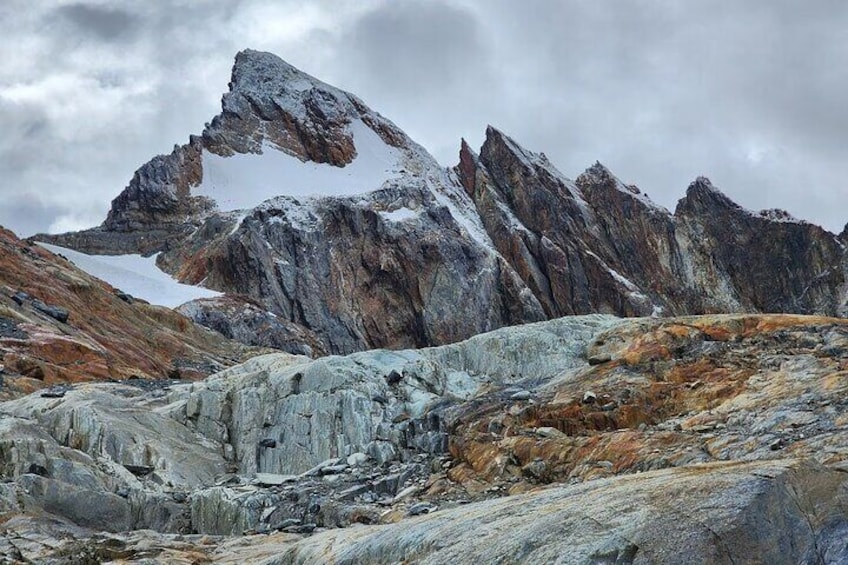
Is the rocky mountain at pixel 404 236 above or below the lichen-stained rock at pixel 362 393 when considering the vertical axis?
above

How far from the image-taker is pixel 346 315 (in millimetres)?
119250

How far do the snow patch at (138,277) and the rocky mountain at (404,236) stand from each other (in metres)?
2.99

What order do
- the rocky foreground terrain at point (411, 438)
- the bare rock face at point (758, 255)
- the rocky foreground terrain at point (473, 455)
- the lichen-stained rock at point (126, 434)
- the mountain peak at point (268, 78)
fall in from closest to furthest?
the rocky foreground terrain at point (473, 455), the rocky foreground terrain at point (411, 438), the lichen-stained rock at point (126, 434), the bare rock face at point (758, 255), the mountain peak at point (268, 78)

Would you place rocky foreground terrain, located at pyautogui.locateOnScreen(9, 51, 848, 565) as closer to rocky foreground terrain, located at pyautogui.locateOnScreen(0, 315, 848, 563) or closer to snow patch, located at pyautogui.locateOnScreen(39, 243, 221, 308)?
rocky foreground terrain, located at pyautogui.locateOnScreen(0, 315, 848, 563)

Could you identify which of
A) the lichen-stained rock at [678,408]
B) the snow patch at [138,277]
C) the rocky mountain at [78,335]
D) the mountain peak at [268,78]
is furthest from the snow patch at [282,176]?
the lichen-stained rock at [678,408]

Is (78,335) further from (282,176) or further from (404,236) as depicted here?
(282,176)

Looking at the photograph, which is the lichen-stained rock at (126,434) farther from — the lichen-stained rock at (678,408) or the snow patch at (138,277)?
the snow patch at (138,277)

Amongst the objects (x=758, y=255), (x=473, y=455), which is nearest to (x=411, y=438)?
(x=473, y=455)

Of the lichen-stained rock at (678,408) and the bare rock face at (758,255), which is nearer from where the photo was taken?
the lichen-stained rock at (678,408)

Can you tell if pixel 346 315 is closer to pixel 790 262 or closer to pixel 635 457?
pixel 790 262

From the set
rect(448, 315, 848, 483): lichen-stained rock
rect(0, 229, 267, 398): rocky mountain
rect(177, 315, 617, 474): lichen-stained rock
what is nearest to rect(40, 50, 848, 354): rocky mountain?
rect(0, 229, 267, 398): rocky mountain

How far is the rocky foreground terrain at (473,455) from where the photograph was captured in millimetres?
11273

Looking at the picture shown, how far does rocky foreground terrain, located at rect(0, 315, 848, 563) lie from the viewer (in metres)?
11.3

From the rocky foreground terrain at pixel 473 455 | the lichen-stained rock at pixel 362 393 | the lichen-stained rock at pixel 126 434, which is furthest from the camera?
the lichen-stained rock at pixel 362 393
